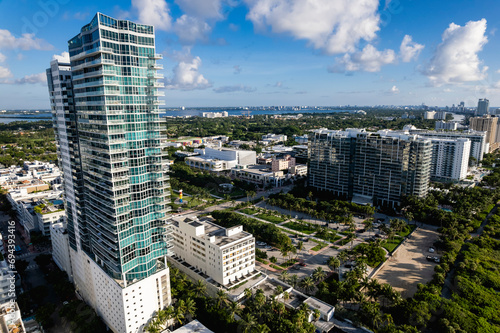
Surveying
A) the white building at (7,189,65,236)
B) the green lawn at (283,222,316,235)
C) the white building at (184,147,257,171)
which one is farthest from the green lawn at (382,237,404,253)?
the white building at (184,147,257,171)

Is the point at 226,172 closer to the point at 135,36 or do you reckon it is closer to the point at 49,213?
the point at 49,213

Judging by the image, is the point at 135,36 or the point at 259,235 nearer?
the point at 135,36

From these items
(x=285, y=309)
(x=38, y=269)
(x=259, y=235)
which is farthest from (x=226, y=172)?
(x=285, y=309)

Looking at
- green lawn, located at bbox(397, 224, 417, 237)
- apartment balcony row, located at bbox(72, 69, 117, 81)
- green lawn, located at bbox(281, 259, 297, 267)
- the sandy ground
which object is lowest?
the sandy ground

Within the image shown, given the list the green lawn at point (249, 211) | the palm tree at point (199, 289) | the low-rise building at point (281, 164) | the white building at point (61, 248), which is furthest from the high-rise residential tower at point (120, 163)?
the low-rise building at point (281, 164)

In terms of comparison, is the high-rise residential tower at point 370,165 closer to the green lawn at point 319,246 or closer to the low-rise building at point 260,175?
the low-rise building at point 260,175

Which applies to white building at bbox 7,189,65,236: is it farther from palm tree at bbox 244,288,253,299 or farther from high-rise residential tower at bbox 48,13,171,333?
palm tree at bbox 244,288,253,299
